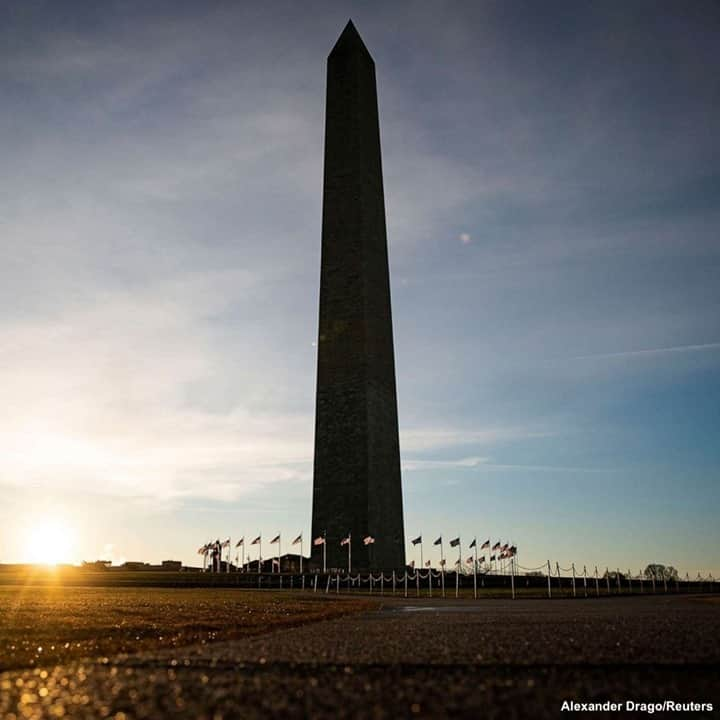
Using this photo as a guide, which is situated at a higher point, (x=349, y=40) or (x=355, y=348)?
→ (x=349, y=40)

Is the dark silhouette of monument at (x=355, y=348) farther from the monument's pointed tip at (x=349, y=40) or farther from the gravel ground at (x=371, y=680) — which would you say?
the gravel ground at (x=371, y=680)

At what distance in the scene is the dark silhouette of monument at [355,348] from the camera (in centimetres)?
3388

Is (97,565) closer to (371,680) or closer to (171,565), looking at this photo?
(171,565)

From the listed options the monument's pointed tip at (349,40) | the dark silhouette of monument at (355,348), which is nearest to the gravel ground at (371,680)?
the dark silhouette of monument at (355,348)

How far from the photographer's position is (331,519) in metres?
34.1

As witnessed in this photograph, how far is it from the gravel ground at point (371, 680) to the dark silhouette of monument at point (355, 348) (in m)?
30.5

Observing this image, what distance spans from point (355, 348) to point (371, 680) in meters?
33.0

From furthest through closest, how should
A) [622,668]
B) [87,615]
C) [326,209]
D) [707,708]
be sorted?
[326,209]
[87,615]
[622,668]
[707,708]

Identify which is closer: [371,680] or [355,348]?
[371,680]

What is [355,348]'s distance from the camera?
1384 inches

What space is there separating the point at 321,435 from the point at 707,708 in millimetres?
33529

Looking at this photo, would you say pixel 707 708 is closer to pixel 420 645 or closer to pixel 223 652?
pixel 420 645

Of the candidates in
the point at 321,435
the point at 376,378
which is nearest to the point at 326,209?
the point at 376,378

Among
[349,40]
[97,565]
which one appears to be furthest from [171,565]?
A: [349,40]
